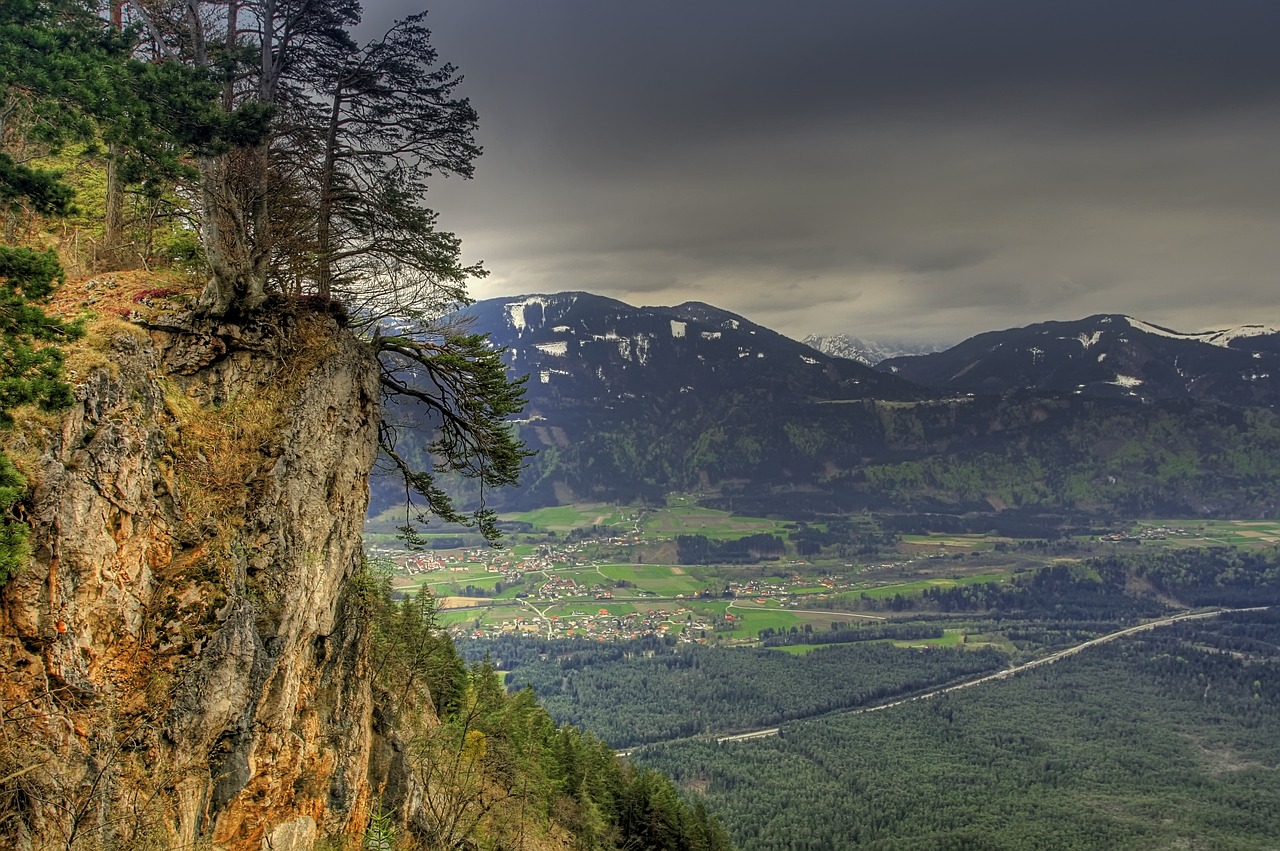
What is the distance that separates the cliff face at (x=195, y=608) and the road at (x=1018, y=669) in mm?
57289

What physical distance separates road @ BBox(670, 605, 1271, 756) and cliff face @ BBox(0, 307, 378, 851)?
57.3 metres

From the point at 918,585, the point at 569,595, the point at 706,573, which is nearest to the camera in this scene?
the point at 569,595

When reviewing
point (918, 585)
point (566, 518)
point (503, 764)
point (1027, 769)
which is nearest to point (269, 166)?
point (503, 764)

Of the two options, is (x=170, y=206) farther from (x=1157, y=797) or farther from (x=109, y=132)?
(x=1157, y=797)

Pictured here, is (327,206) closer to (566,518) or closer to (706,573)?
(706,573)

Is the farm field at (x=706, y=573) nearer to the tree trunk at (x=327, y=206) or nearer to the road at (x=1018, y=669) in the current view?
the road at (x=1018, y=669)

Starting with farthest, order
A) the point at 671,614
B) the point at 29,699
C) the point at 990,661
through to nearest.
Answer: the point at 671,614, the point at 990,661, the point at 29,699

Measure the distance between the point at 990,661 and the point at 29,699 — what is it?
108526 millimetres

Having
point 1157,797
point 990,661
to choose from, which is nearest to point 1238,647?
point 990,661

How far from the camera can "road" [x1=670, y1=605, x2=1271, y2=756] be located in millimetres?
68000

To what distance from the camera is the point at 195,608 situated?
675 centimetres

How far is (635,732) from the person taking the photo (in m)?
66.1

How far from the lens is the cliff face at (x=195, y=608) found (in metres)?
5.40

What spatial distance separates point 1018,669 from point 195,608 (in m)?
106
